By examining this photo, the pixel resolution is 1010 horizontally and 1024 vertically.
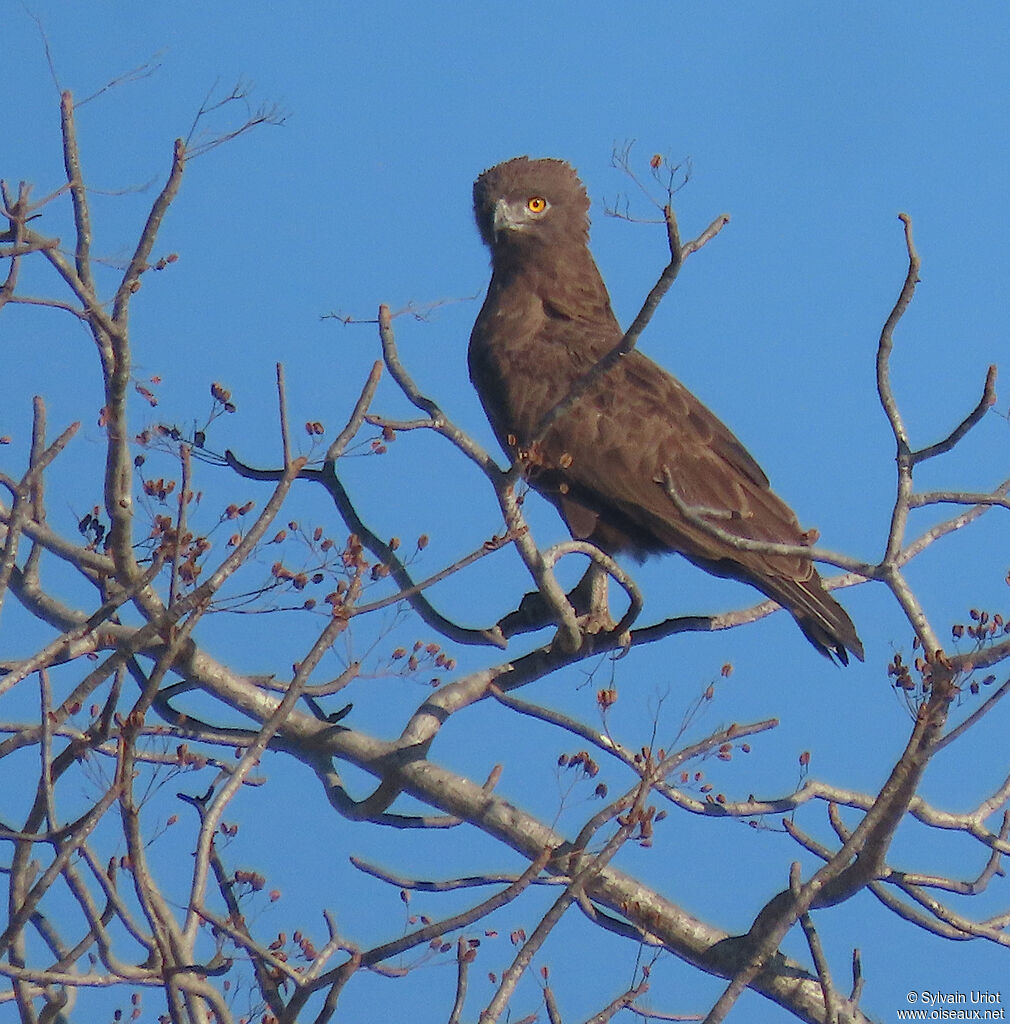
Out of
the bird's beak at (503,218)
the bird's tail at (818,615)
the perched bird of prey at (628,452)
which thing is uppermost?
the bird's beak at (503,218)

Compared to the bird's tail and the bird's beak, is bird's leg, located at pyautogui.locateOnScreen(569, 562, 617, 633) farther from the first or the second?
the bird's beak

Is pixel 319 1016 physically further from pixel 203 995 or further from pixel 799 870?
pixel 799 870

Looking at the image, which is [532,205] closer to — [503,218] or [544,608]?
[503,218]

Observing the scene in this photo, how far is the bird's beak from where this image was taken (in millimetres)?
7832

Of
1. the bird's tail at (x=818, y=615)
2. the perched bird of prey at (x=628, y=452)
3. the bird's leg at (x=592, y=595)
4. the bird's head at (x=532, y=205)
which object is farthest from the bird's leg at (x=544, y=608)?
the bird's head at (x=532, y=205)

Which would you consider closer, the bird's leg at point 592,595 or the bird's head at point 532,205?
the bird's leg at point 592,595

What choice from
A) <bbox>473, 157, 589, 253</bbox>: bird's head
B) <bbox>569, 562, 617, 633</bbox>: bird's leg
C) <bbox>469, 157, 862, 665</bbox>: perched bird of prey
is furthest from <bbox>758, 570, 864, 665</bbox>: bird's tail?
<bbox>473, 157, 589, 253</bbox>: bird's head

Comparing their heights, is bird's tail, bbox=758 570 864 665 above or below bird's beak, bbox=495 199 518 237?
below

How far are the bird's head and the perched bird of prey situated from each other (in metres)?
0.43

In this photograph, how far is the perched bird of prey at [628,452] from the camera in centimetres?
634

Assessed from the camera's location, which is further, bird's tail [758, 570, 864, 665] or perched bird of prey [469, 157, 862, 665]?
perched bird of prey [469, 157, 862, 665]

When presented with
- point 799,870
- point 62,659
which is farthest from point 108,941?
point 799,870

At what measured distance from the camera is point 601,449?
22.1ft

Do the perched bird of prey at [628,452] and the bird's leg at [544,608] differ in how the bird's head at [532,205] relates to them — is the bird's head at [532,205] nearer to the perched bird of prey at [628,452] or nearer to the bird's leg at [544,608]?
the perched bird of prey at [628,452]
